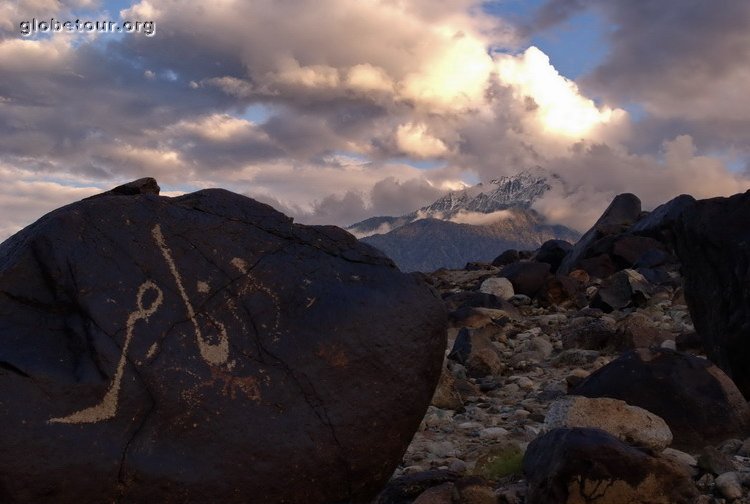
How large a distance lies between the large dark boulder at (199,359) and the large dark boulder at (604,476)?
1.20 m

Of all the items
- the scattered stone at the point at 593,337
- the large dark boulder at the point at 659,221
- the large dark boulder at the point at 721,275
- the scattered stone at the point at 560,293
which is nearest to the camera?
the large dark boulder at the point at 721,275

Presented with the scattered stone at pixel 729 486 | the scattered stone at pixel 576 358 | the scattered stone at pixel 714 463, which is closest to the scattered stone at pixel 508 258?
the scattered stone at pixel 576 358

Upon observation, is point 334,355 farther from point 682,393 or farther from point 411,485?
point 682,393

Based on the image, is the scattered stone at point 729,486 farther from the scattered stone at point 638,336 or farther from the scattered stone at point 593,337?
the scattered stone at point 593,337

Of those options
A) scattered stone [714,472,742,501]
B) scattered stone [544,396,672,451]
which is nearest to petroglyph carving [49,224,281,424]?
scattered stone [544,396,672,451]

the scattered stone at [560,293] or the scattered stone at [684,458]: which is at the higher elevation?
the scattered stone at [560,293]

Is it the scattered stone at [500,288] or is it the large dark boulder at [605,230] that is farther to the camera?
the large dark boulder at [605,230]

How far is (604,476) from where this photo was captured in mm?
5699

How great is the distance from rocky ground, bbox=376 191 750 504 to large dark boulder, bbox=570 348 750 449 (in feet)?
0.04

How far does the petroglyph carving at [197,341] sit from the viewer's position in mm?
5582

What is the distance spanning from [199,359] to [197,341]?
0.15m

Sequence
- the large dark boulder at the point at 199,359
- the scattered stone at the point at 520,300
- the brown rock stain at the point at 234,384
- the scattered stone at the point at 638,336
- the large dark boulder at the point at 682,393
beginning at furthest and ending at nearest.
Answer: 1. the scattered stone at the point at 520,300
2. the scattered stone at the point at 638,336
3. the large dark boulder at the point at 682,393
4. the brown rock stain at the point at 234,384
5. the large dark boulder at the point at 199,359

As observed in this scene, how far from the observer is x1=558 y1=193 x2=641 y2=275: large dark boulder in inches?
1097

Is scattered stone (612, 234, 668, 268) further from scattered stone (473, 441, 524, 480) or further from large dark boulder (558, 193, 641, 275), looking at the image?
scattered stone (473, 441, 524, 480)
